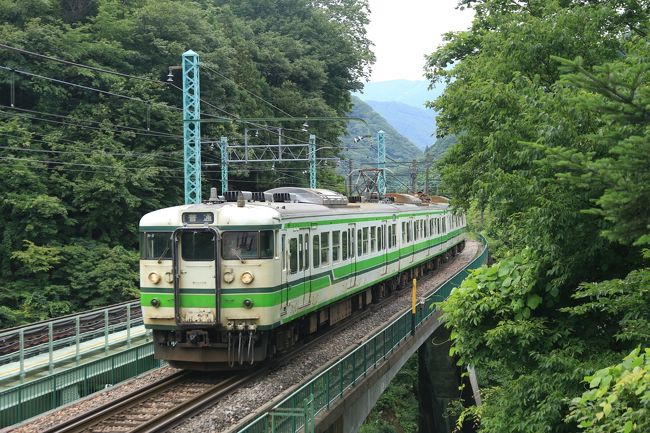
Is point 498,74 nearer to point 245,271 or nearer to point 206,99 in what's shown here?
point 245,271

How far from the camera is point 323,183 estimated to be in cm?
4562

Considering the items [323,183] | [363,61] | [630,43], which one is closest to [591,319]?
[630,43]

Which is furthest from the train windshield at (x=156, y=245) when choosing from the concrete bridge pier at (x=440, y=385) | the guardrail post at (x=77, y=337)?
the concrete bridge pier at (x=440, y=385)

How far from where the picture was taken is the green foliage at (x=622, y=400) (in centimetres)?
491

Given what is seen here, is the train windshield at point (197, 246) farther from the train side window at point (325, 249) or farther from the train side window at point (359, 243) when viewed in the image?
the train side window at point (359, 243)

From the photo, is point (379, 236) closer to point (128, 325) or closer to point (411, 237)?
point (411, 237)

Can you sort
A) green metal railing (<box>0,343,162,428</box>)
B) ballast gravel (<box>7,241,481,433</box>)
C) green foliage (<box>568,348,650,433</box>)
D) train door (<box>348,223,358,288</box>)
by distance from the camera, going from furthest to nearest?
train door (<box>348,223,358,288</box>) < green metal railing (<box>0,343,162,428</box>) < ballast gravel (<box>7,241,481,433</box>) < green foliage (<box>568,348,650,433</box>)

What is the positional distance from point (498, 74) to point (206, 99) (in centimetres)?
2357

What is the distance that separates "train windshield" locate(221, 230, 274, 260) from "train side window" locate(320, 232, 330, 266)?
110 inches

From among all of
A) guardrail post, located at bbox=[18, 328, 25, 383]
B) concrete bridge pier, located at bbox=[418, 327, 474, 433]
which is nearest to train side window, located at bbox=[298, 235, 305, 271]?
guardrail post, located at bbox=[18, 328, 25, 383]

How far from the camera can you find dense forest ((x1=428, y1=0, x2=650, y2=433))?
16.4 feet

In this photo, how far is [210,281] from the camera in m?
11.1

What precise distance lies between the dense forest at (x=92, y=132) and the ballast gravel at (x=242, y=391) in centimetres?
664

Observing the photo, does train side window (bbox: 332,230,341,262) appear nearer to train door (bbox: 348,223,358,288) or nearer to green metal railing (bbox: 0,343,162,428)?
train door (bbox: 348,223,358,288)
